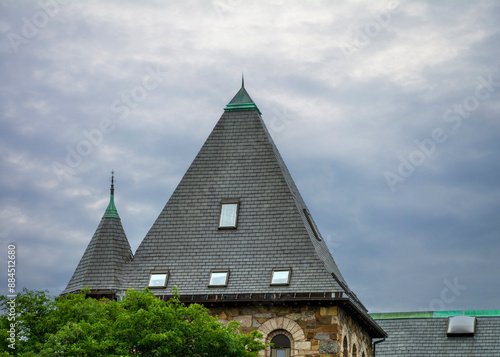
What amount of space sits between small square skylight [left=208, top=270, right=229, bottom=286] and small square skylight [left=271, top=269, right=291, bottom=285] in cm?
181

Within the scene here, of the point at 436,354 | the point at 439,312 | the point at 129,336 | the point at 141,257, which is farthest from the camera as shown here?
the point at 439,312

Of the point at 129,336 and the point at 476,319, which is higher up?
the point at 476,319

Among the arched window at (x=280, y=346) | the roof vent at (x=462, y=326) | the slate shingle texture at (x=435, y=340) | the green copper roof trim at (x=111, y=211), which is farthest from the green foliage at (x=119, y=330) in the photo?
the roof vent at (x=462, y=326)

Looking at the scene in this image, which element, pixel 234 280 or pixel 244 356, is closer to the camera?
pixel 244 356

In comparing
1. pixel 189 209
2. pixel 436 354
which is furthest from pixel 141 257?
pixel 436 354

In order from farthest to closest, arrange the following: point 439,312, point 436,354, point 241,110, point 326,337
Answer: point 439,312 < point 436,354 < point 241,110 < point 326,337

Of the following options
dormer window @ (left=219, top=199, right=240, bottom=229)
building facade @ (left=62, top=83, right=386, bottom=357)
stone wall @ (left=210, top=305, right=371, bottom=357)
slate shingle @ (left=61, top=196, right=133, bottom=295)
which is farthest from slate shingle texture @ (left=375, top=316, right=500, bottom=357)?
slate shingle @ (left=61, top=196, right=133, bottom=295)

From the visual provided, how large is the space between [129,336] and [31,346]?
3190 mm

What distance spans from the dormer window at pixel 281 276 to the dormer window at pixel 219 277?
1.80m

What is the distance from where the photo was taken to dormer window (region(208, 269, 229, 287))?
39.5m

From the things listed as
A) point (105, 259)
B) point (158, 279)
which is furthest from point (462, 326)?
point (105, 259)

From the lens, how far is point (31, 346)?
33.1 m

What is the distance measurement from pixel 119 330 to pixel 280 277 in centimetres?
836

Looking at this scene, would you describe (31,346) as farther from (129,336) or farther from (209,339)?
(209,339)
